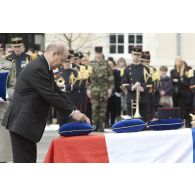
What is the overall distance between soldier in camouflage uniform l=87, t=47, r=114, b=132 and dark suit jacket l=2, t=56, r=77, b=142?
769cm

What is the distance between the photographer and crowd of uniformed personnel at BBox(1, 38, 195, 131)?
13.9m

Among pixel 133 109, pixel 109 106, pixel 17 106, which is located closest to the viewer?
pixel 17 106

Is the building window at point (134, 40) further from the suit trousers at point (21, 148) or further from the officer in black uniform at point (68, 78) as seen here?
the suit trousers at point (21, 148)

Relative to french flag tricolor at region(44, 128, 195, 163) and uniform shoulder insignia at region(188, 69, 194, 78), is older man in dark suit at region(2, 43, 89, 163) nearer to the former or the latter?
french flag tricolor at region(44, 128, 195, 163)

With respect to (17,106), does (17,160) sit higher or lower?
lower

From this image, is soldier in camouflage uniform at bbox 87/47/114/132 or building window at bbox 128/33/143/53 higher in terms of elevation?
building window at bbox 128/33/143/53

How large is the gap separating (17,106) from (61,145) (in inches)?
23.3

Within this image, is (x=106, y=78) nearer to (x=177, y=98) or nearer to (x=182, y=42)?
(x=177, y=98)

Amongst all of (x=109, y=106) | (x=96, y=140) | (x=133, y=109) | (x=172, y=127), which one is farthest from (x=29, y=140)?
(x=109, y=106)

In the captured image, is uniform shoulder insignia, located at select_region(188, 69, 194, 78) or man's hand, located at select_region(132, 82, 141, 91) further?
uniform shoulder insignia, located at select_region(188, 69, 194, 78)

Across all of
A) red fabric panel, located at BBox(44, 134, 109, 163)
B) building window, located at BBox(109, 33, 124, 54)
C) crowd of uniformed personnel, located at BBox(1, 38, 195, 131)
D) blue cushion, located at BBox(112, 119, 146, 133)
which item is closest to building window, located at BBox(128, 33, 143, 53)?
building window, located at BBox(109, 33, 124, 54)

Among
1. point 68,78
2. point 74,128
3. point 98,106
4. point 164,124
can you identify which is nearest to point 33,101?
point 74,128

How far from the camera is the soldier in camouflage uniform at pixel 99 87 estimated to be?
1466 cm

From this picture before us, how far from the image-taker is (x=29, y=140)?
686 cm
